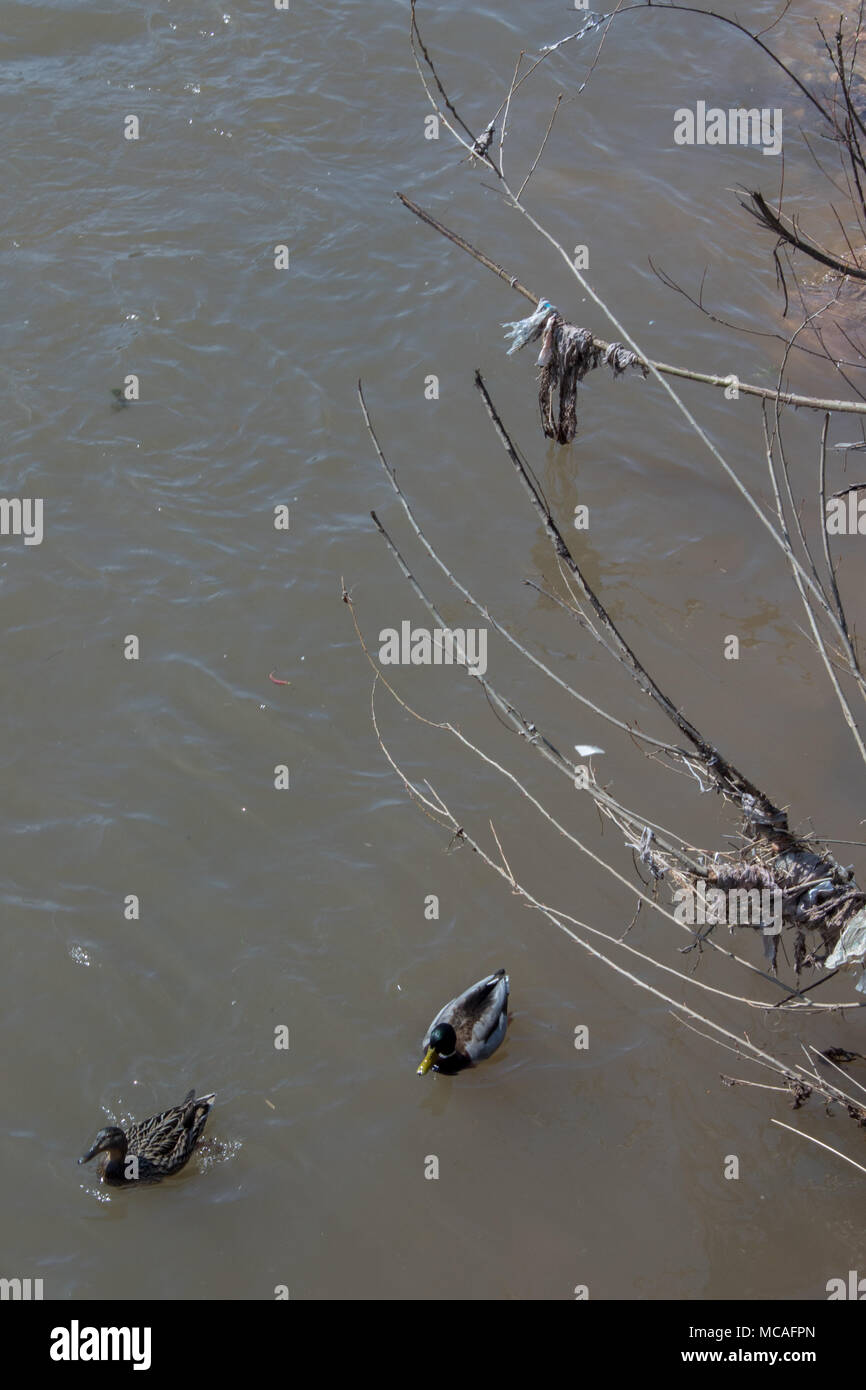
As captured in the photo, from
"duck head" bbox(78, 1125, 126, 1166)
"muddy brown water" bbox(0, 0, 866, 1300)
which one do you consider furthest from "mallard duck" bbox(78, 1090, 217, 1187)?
"muddy brown water" bbox(0, 0, 866, 1300)

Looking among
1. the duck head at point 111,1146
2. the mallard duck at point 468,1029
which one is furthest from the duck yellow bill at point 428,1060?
the duck head at point 111,1146

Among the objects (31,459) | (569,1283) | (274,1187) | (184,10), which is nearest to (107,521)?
(31,459)

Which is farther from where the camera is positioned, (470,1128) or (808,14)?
(808,14)

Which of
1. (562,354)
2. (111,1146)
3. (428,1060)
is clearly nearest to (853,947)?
(428,1060)

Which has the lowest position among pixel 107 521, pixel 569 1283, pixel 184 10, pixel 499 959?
pixel 569 1283

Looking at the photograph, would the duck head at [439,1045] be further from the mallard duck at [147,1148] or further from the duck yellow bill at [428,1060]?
the mallard duck at [147,1148]

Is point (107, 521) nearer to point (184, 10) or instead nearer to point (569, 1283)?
point (569, 1283)

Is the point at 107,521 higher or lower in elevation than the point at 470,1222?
higher
